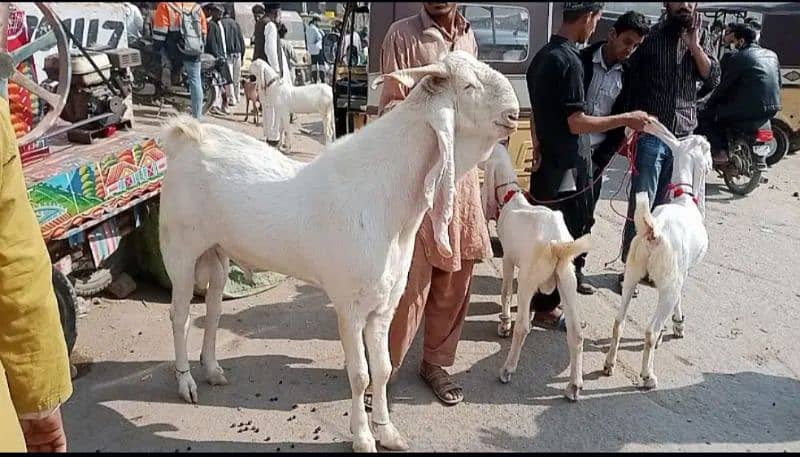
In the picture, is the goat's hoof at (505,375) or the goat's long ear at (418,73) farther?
the goat's hoof at (505,375)

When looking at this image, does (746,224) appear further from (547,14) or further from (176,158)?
(176,158)

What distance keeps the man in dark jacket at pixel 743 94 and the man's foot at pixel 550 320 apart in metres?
5.11

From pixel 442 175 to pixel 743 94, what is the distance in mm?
6962

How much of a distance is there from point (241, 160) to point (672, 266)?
8.03 feet

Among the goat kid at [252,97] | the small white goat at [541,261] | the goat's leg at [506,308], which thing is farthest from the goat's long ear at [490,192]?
the goat kid at [252,97]

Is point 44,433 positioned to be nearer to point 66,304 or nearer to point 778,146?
point 66,304

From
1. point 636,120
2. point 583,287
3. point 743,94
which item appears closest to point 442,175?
point 636,120

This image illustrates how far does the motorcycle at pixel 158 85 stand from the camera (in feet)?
42.4

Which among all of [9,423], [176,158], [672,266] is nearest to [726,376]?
[672,266]

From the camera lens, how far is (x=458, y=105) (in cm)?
272

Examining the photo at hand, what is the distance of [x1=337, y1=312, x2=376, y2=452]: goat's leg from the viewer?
3006 mm

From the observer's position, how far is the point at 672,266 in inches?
147

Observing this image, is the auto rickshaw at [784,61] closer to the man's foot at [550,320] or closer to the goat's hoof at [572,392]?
the man's foot at [550,320]

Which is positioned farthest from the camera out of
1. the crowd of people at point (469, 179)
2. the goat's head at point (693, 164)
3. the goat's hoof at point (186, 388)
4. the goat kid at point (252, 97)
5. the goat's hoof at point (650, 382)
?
the goat kid at point (252, 97)
